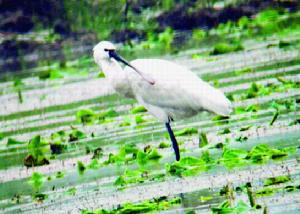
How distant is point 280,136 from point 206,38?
56.4ft

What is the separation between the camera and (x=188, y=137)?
14062 mm

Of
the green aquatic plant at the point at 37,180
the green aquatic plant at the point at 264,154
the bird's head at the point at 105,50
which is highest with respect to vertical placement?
the bird's head at the point at 105,50

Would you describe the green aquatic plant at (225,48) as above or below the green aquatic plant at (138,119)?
above

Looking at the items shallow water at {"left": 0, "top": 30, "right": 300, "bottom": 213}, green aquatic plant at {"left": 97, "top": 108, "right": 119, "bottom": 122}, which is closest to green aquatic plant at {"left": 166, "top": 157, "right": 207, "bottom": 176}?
shallow water at {"left": 0, "top": 30, "right": 300, "bottom": 213}

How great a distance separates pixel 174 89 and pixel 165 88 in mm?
168

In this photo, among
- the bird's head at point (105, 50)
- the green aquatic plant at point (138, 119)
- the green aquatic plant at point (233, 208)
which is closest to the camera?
the green aquatic plant at point (233, 208)

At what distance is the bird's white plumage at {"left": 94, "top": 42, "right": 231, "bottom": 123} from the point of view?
12.1 m

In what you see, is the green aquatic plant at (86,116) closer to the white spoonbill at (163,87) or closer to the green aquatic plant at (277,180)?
the white spoonbill at (163,87)

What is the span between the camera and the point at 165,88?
12.8 metres

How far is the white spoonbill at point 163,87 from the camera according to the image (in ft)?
39.9

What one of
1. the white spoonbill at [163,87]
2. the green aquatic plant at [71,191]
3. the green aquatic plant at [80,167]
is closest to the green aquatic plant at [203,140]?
the white spoonbill at [163,87]

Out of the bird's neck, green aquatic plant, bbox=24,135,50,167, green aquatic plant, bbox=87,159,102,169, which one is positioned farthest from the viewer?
green aquatic plant, bbox=24,135,50,167

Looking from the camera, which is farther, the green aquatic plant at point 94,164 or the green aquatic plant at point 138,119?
the green aquatic plant at point 138,119

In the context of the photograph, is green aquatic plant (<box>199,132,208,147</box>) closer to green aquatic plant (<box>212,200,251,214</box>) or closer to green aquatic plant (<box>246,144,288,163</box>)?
green aquatic plant (<box>246,144,288,163</box>)
